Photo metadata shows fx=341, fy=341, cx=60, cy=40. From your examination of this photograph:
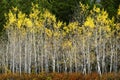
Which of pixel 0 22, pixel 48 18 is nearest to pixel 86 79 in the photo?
pixel 48 18

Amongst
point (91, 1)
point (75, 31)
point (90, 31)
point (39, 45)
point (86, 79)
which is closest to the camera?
point (86, 79)

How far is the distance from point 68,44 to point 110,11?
7584 millimetres

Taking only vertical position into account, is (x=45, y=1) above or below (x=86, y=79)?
above

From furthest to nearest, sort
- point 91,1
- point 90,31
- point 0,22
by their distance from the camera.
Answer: point 91,1 → point 0,22 → point 90,31

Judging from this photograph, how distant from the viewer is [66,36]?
44.4 metres

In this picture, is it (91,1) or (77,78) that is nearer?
(77,78)

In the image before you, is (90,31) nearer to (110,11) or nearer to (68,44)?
(68,44)

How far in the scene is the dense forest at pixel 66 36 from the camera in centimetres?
3691

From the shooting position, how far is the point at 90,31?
37.7 meters

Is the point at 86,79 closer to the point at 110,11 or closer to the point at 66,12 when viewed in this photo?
the point at 110,11

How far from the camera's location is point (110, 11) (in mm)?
45438

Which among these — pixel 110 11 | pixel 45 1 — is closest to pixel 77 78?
pixel 110 11

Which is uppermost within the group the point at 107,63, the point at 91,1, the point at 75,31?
the point at 91,1

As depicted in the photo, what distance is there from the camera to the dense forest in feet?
121
